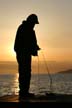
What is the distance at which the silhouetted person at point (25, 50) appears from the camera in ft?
46.3

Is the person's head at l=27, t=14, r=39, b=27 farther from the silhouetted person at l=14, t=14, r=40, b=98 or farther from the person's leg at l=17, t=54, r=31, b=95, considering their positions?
the person's leg at l=17, t=54, r=31, b=95

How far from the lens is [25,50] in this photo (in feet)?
46.5

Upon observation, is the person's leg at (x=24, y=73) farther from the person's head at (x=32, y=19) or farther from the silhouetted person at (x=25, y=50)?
the person's head at (x=32, y=19)

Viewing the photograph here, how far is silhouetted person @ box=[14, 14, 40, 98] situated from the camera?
14102mm

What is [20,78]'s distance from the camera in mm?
14125

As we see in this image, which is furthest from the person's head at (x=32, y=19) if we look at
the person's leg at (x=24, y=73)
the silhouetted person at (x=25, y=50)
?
the person's leg at (x=24, y=73)

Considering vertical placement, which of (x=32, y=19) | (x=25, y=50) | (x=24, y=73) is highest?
(x=32, y=19)

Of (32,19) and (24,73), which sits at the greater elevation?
(32,19)

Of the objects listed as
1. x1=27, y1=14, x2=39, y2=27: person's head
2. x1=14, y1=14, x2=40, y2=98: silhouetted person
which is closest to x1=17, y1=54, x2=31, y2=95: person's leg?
x1=14, y1=14, x2=40, y2=98: silhouetted person

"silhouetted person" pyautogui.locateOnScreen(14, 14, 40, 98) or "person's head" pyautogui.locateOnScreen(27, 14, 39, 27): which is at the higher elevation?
"person's head" pyautogui.locateOnScreen(27, 14, 39, 27)

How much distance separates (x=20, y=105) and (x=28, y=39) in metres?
3.01

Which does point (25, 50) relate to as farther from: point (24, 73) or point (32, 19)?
point (32, 19)

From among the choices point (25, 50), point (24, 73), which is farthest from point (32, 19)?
point (24, 73)

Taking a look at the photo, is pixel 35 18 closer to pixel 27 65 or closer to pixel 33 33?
pixel 33 33
